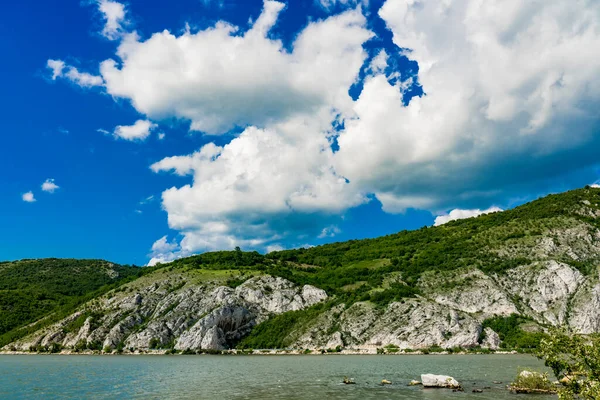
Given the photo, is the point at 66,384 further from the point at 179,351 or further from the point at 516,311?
the point at 516,311

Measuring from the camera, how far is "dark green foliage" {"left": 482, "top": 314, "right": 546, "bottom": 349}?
121m

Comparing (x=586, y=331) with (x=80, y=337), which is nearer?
(x=586, y=331)

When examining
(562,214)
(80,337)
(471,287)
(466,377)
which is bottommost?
(466,377)

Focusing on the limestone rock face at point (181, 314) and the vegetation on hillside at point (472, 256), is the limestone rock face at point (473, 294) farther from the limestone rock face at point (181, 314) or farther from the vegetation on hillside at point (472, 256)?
the limestone rock face at point (181, 314)

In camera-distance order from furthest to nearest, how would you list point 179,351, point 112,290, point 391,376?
point 112,290 → point 179,351 → point 391,376

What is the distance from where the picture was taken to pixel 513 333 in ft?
422

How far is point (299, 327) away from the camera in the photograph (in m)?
152

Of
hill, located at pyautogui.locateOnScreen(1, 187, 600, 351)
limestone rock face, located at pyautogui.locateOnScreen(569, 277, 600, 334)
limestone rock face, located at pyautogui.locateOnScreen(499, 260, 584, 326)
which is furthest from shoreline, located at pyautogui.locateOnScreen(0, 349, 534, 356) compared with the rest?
limestone rock face, located at pyautogui.locateOnScreen(569, 277, 600, 334)

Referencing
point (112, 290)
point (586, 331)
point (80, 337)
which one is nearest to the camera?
point (586, 331)

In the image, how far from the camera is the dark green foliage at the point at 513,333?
121125 mm

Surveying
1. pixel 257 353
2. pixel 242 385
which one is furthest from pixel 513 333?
pixel 242 385

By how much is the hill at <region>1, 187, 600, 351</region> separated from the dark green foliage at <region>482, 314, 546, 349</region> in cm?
34

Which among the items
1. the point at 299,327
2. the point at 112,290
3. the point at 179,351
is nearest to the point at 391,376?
the point at 299,327

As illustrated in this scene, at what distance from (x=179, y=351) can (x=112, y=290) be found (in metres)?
60.1
